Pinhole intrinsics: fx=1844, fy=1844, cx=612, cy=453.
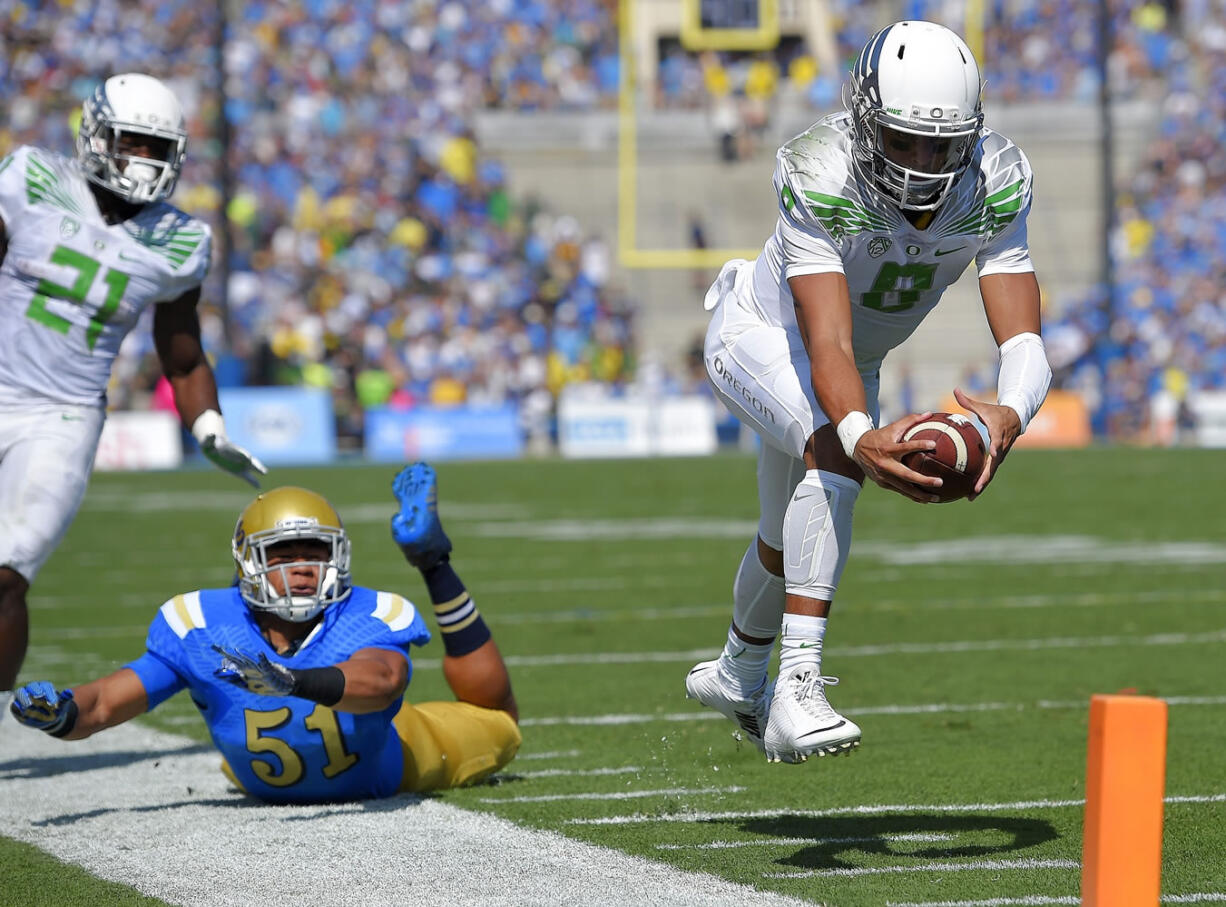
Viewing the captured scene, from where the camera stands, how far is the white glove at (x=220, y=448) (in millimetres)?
5551

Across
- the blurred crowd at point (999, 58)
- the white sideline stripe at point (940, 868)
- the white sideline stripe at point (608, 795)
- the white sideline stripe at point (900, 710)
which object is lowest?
the white sideline stripe at point (900, 710)

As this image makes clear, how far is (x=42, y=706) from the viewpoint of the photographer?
4.10 meters

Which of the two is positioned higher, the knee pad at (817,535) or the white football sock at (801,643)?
the knee pad at (817,535)

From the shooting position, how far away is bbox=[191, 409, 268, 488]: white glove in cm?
555

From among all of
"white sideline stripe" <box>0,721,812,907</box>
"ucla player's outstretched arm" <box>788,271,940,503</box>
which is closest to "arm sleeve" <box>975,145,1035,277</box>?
"ucla player's outstretched arm" <box>788,271,940,503</box>

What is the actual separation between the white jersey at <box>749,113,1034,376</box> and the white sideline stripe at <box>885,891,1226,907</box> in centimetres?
139

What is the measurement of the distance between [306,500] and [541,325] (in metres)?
21.1

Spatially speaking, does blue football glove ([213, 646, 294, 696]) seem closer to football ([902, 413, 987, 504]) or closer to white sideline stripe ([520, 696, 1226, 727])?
football ([902, 413, 987, 504])

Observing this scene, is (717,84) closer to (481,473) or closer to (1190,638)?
(481,473)

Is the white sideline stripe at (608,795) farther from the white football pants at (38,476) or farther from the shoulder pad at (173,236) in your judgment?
the shoulder pad at (173,236)

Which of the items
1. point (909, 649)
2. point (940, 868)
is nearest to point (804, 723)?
point (940, 868)

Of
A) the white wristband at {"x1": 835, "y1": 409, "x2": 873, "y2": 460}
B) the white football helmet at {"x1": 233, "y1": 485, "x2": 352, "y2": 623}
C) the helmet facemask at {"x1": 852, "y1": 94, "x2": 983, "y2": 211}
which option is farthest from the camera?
the white football helmet at {"x1": 233, "y1": 485, "x2": 352, "y2": 623}

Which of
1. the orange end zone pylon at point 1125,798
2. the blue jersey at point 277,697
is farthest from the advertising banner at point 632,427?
the orange end zone pylon at point 1125,798

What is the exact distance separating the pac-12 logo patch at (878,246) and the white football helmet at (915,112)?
12cm
